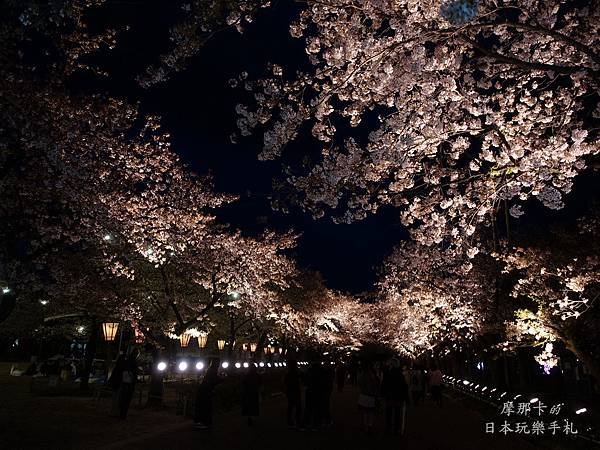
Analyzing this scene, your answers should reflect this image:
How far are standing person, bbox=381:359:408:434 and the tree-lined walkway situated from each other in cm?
35

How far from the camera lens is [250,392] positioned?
42.2 ft

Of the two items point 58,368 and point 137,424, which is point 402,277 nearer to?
point 58,368

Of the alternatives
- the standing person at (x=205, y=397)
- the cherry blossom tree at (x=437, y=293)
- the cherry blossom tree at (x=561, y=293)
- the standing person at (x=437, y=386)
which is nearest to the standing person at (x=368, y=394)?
the standing person at (x=205, y=397)

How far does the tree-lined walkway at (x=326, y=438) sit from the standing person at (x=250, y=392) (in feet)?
1.25

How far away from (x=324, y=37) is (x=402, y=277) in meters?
31.0

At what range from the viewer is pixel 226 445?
9648 millimetres

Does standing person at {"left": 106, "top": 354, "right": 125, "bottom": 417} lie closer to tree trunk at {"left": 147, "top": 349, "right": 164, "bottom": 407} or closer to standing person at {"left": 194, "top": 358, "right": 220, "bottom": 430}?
tree trunk at {"left": 147, "top": 349, "right": 164, "bottom": 407}

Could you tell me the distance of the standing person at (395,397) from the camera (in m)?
11.9

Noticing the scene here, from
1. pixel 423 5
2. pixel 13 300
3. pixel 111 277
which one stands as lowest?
pixel 13 300

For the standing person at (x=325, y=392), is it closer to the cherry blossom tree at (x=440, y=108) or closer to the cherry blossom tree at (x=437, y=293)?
the cherry blossom tree at (x=440, y=108)

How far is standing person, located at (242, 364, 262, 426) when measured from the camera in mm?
12797

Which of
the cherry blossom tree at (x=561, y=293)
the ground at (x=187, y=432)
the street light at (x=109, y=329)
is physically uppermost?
the cherry blossom tree at (x=561, y=293)

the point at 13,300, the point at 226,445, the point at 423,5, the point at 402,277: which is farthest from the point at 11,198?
the point at 402,277

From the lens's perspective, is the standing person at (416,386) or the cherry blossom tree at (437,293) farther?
the cherry blossom tree at (437,293)
